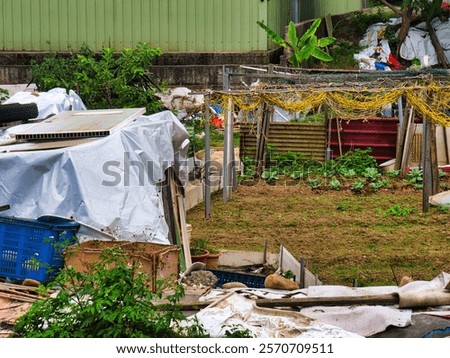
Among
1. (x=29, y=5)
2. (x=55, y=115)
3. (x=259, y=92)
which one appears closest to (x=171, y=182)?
(x=55, y=115)

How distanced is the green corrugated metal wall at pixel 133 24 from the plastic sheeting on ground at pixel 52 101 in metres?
7.99

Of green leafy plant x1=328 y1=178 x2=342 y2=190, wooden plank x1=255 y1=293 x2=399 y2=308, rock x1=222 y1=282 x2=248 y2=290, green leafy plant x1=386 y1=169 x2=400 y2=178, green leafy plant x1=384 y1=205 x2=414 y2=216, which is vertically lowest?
green leafy plant x1=384 y1=205 x2=414 y2=216

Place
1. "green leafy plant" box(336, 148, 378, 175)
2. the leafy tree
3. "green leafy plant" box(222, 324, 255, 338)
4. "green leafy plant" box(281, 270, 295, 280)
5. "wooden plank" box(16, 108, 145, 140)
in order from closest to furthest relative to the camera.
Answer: "green leafy plant" box(222, 324, 255, 338), "green leafy plant" box(281, 270, 295, 280), "wooden plank" box(16, 108, 145, 140), "green leafy plant" box(336, 148, 378, 175), the leafy tree

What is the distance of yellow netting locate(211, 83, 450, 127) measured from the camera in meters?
17.9

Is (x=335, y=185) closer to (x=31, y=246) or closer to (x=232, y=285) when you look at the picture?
(x=232, y=285)

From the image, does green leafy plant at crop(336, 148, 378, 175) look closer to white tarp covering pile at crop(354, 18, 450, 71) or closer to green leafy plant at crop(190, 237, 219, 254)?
green leafy plant at crop(190, 237, 219, 254)

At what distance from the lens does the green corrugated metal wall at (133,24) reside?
26.4 m

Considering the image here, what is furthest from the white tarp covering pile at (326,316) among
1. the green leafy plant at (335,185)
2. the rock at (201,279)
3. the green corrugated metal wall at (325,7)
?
the green corrugated metal wall at (325,7)

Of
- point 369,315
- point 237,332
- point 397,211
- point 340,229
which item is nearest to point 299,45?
point 397,211

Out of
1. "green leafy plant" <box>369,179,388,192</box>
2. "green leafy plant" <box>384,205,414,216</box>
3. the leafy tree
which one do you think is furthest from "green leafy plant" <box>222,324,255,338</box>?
the leafy tree

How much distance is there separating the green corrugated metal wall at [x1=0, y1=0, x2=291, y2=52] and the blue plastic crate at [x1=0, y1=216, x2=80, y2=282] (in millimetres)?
13941

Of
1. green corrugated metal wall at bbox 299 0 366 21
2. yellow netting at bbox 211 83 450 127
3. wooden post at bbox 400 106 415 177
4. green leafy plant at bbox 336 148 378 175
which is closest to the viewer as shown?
yellow netting at bbox 211 83 450 127

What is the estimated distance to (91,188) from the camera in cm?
1340

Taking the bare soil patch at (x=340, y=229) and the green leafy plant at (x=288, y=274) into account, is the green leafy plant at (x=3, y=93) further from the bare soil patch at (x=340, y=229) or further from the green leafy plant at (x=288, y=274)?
the green leafy plant at (x=288, y=274)
